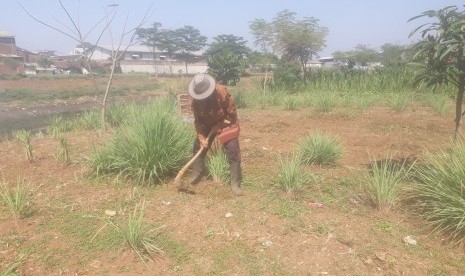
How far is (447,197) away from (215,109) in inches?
92.2

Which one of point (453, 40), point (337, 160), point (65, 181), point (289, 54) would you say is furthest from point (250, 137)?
point (289, 54)

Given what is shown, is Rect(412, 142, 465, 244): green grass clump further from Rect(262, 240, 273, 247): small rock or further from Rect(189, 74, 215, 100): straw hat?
Rect(189, 74, 215, 100): straw hat

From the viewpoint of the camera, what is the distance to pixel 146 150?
416 cm

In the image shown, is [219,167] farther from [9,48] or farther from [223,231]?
[9,48]

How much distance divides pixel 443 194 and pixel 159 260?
244cm

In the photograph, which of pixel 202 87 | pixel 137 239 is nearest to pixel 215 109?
pixel 202 87

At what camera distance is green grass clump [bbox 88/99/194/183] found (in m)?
4.17

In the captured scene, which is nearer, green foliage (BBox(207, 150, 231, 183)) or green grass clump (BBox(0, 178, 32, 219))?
green grass clump (BBox(0, 178, 32, 219))

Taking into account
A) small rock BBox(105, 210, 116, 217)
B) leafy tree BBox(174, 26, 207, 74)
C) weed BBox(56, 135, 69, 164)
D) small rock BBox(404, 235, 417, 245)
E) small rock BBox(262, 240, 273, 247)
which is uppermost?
leafy tree BBox(174, 26, 207, 74)

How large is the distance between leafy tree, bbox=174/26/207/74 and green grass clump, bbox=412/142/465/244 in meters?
37.2

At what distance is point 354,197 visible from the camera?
3.97 metres

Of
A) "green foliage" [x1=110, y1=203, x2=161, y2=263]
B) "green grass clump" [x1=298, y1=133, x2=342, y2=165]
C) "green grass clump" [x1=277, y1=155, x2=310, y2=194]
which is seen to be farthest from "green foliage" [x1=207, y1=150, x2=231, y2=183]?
"green foliage" [x1=110, y1=203, x2=161, y2=263]

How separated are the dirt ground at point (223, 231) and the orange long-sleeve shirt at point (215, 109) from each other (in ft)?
2.45

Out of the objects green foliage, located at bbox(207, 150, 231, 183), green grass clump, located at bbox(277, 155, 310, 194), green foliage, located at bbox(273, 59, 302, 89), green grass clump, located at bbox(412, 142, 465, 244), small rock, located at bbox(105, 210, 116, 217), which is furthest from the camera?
green foliage, located at bbox(273, 59, 302, 89)
